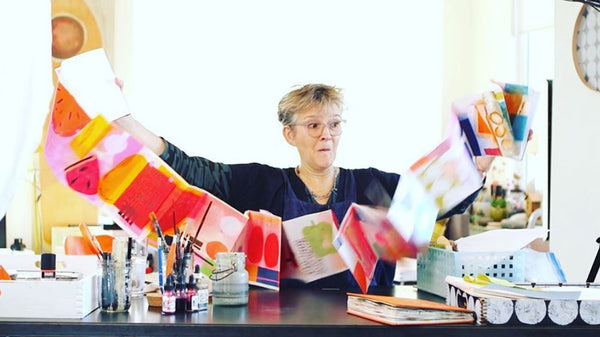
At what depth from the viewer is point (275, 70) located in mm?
8086

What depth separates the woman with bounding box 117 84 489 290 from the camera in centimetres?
367

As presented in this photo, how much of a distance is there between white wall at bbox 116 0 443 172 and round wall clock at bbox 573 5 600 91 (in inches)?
137

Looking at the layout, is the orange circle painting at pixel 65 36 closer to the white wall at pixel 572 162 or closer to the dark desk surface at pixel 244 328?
the white wall at pixel 572 162

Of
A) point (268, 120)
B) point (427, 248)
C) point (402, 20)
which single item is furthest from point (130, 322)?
point (402, 20)

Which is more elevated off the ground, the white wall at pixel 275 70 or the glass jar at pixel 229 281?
the white wall at pixel 275 70

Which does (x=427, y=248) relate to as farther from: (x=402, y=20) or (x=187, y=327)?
(x=402, y=20)

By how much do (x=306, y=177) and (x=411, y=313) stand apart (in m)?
1.38

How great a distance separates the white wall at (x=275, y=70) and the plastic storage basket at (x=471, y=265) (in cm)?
505

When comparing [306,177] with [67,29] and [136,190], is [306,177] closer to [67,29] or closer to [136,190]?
[136,190]

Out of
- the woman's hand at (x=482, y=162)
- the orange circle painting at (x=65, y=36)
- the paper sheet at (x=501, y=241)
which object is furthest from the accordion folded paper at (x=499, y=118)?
the orange circle painting at (x=65, y=36)

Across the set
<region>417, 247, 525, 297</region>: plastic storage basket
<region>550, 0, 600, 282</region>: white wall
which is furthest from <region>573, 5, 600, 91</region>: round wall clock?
<region>417, 247, 525, 297</region>: plastic storage basket

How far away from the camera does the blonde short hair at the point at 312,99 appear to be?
3715 millimetres

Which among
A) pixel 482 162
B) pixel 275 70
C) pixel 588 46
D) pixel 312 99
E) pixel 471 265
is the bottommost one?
pixel 471 265

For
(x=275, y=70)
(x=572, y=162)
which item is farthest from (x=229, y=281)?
(x=275, y=70)
